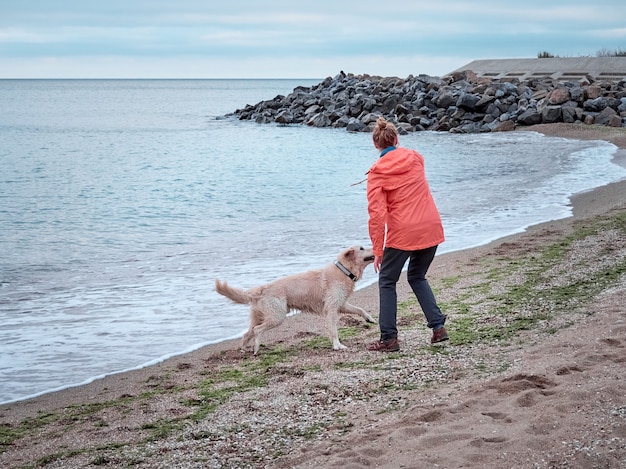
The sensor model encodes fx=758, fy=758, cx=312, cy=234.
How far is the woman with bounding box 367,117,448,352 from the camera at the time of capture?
654 centimetres

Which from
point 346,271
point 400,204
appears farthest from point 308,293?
point 400,204

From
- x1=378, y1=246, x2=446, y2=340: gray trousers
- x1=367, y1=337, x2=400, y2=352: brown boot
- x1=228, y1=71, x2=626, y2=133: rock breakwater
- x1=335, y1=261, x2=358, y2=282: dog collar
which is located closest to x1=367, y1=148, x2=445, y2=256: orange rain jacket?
x1=378, y1=246, x2=446, y2=340: gray trousers

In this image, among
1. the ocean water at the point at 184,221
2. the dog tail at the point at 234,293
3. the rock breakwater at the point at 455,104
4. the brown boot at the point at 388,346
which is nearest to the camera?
the brown boot at the point at 388,346

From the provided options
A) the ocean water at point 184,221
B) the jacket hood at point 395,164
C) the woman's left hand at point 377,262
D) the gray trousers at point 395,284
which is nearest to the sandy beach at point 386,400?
the gray trousers at point 395,284

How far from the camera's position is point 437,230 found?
6.66 m

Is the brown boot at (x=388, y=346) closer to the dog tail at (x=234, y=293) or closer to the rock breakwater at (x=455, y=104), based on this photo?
the dog tail at (x=234, y=293)

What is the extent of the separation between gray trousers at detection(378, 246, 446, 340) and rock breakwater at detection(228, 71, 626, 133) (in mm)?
29872

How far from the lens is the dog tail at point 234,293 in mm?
7203

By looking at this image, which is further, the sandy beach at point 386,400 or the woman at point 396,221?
the woman at point 396,221

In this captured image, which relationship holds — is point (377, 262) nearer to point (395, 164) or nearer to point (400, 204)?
point (400, 204)

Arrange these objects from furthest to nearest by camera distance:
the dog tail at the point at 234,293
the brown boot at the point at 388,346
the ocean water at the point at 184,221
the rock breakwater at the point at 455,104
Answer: the rock breakwater at the point at 455,104, the ocean water at the point at 184,221, the dog tail at the point at 234,293, the brown boot at the point at 388,346

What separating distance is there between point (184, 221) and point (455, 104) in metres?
28.6

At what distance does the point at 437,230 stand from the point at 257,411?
2.35 m

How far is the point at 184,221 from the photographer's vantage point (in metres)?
17.1
